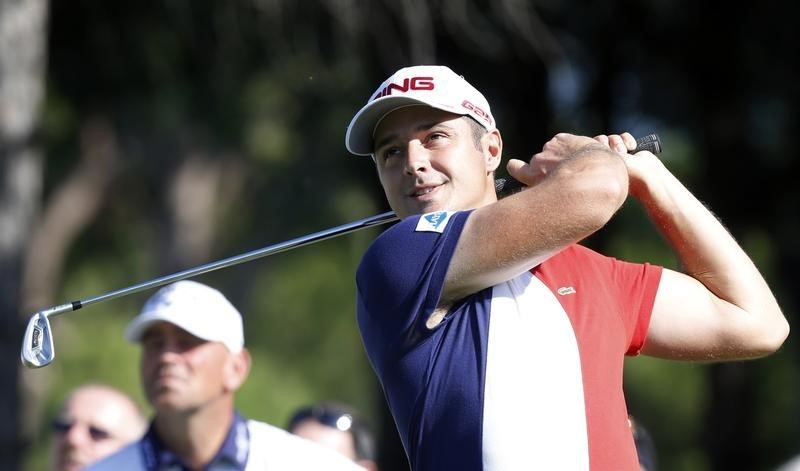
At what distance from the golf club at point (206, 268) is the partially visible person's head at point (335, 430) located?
2.06 metres

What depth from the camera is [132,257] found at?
25.5 m

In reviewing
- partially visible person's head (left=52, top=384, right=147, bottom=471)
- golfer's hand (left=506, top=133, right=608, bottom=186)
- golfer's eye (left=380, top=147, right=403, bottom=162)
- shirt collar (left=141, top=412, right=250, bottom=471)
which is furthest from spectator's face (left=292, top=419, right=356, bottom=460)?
golfer's hand (left=506, top=133, right=608, bottom=186)

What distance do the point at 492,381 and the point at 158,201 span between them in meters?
19.9

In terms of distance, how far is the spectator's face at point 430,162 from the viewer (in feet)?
12.2

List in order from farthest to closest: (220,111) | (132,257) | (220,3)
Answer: (132,257)
(220,111)
(220,3)

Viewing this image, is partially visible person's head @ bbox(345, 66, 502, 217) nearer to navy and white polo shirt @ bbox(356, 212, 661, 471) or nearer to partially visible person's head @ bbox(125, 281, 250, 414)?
navy and white polo shirt @ bbox(356, 212, 661, 471)

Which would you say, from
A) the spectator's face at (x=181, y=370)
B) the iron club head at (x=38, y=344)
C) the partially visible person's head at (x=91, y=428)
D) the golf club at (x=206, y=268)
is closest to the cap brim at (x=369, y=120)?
the golf club at (x=206, y=268)

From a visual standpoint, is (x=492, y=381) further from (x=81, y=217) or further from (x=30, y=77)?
(x=81, y=217)

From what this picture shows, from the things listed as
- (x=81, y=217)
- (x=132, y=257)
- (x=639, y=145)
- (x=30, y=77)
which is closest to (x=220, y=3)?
(x=30, y=77)

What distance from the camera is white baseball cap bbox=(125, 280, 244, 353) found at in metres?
5.56

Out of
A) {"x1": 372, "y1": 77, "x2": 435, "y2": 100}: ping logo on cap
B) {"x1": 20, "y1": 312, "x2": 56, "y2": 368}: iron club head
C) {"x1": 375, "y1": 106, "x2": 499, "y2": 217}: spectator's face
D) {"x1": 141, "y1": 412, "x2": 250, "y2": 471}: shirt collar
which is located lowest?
{"x1": 141, "y1": 412, "x2": 250, "y2": 471}: shirt collar

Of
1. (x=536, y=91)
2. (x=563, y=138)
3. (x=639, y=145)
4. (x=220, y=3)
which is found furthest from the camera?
(x=536, y=91)

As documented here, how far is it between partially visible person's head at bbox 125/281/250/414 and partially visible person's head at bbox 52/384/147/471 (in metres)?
1.12

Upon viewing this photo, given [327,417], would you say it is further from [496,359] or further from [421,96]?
[496,359]
